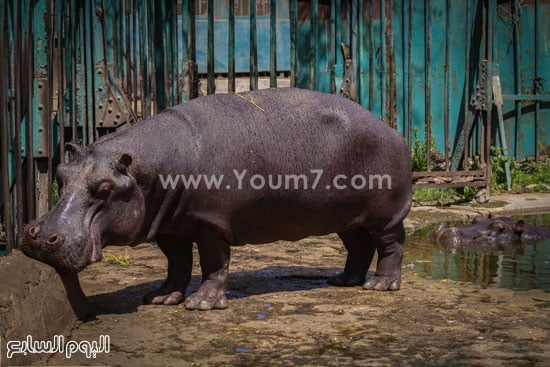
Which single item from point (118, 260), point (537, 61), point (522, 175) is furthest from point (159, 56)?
point (537, 61)

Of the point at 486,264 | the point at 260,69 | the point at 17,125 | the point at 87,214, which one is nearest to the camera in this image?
the point at 87,214

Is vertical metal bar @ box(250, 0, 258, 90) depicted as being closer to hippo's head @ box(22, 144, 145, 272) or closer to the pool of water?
the pool of water

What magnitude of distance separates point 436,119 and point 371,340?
23.4 feet

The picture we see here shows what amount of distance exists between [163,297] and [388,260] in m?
1.44

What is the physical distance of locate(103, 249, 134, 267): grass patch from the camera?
622 centimetres

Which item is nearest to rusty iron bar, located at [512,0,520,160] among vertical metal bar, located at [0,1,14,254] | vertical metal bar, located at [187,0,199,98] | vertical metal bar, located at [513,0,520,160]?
vertical metal bar, located at [513,0,520,160]

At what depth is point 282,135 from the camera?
16.9ft

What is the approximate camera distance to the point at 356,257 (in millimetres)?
5699

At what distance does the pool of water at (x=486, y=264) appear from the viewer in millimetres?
5844

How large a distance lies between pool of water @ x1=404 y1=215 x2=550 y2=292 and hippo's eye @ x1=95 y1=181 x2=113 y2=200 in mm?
2457

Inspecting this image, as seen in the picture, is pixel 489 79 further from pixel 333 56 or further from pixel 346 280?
pixel 346 280

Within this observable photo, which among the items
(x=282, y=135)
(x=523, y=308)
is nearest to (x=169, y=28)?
(x=282, y=135)

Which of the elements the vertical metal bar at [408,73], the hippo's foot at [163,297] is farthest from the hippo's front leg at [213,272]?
the vertical metal bar at [408,73]

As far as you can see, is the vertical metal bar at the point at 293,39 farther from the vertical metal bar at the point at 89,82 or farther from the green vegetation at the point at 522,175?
the green vegetation at the point at 522,175
